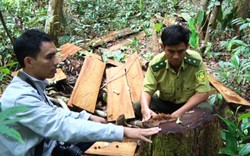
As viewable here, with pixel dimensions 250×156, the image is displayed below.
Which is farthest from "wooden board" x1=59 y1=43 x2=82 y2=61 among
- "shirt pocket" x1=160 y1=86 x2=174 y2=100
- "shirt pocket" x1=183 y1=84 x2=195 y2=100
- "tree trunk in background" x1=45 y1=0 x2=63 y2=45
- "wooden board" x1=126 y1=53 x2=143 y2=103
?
"shirt pocket" x1=183 y1=84 x2=195 y2=100

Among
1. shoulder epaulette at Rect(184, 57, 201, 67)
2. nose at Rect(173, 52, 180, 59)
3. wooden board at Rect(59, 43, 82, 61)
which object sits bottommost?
wooden board at Rect(59, 43, 82, 61)

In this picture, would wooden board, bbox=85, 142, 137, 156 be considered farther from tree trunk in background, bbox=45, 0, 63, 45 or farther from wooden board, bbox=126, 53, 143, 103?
tree trunk in background, bbox=45, 0, 63, 45

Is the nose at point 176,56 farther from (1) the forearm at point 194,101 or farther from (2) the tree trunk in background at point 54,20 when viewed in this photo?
(2) the tree trunk in background at point 54,20

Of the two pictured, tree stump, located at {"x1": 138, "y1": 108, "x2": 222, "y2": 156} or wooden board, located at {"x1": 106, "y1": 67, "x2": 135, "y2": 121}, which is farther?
wooden board, located at {"x1": 106, "y1": 67, "x2": 135, "y2": 121}

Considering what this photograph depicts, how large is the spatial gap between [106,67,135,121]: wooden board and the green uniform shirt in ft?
2.22

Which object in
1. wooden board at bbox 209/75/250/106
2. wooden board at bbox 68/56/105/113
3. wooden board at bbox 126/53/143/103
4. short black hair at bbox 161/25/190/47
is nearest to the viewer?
short black hair at bbox 161/25/190/47

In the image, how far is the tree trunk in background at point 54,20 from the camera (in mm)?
7023

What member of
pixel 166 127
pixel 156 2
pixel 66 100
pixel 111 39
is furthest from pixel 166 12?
pixel 166 127

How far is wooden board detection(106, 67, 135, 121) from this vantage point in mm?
4453

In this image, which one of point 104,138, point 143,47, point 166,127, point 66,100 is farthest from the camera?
point 143,47

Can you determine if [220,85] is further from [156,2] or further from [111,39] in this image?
[156,2]

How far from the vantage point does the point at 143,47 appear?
716 cm

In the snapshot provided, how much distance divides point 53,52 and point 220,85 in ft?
9.64

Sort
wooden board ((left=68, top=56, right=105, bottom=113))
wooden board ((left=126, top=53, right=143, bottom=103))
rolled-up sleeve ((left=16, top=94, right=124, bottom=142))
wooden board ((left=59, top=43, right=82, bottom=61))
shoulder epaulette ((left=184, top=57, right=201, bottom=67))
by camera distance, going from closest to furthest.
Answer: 1. rolled-up sleeve ((left=16, top=94, right=124, bottom=142))
2. shoulder epaulette ((left=184, top=57, right=201, bottom=67))
3. wooden board ((left=68, top=56, right=105, bottom=113))
4. wooden board ((left=126, top=53, right=143, bottom=103))
5. wooden board ((left=59, top=43, right=82, bottom=61))
